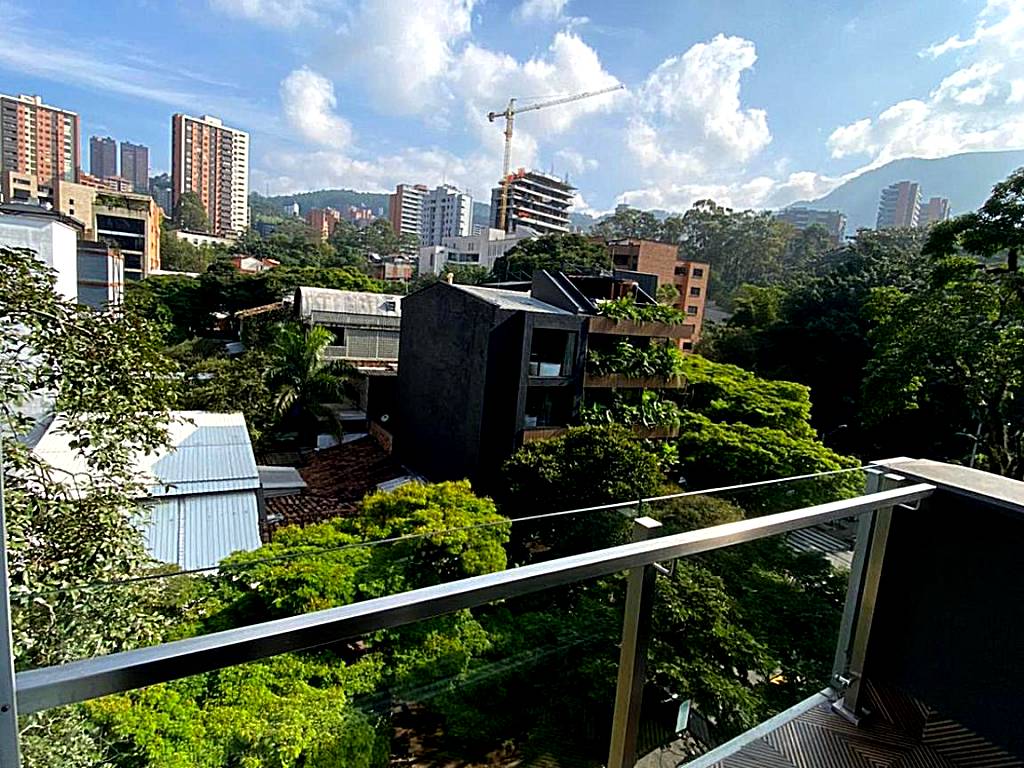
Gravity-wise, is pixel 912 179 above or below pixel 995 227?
above

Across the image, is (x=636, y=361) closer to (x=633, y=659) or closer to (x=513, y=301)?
(x=513, y=301)

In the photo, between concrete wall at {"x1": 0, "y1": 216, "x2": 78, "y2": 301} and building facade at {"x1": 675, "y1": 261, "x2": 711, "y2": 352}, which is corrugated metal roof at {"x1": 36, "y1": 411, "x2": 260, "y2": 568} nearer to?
concrete wall at {"x1": 0, "y1": 216, "x2": 78, "y2": 301}

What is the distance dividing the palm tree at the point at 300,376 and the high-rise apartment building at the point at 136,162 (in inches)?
393

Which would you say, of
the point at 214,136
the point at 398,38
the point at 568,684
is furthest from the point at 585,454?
the point at 568,684

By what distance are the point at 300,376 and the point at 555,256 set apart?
1870cm

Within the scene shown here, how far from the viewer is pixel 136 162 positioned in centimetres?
227

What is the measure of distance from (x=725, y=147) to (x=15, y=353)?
12.6 meters

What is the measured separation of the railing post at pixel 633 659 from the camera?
104 centimetres

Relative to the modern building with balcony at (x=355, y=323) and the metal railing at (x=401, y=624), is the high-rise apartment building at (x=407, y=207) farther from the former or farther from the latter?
the metal railing at (x=401, y=624)

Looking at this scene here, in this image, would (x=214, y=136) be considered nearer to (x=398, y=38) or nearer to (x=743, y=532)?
(x=398, y=38)

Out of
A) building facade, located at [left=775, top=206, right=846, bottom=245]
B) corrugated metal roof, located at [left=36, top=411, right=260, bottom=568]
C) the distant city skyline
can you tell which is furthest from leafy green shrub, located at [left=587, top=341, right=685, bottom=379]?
building facade, located at [left=775, top=206, right=846, bottom=245]

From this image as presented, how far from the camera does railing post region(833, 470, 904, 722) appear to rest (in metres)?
1.58

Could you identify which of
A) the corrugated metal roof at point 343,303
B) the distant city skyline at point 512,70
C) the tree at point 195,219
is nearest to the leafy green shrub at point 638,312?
the distant city skyline at point 512,70

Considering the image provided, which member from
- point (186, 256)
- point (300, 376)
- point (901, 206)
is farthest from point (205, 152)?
point (901, 206)
